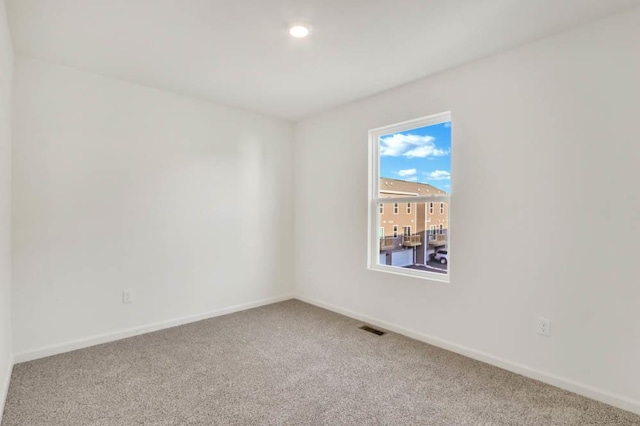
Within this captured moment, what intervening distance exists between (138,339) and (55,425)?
1.21m

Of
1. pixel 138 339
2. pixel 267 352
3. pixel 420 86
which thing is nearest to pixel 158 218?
pixel 138 339

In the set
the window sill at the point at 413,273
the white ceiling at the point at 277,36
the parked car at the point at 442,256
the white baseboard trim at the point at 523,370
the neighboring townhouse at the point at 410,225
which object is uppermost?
the white ceiling at the point at 277,36

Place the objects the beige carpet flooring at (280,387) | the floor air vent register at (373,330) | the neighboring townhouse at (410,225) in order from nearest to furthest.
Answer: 1. the beige carpet flooring at (280,387)
2. the neighboring townhouse at (410,225)
3. the floor air vent register at (373,330)

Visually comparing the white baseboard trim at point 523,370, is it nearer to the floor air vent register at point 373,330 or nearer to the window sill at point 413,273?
the floor air vent register at point 373,330

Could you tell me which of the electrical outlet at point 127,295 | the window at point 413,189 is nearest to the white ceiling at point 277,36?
the window at point 413,189

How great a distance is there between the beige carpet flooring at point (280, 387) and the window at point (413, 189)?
0.78 metres

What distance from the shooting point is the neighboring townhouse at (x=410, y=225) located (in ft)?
9.87

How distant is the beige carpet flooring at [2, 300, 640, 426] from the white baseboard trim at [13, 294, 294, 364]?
0.08m

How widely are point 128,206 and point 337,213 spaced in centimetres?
214

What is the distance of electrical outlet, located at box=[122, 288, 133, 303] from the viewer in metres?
3.05

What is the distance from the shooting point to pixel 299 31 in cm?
221

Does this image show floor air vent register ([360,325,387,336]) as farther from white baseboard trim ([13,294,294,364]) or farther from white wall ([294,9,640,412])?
white baseboard trim ([13,294,294,364])

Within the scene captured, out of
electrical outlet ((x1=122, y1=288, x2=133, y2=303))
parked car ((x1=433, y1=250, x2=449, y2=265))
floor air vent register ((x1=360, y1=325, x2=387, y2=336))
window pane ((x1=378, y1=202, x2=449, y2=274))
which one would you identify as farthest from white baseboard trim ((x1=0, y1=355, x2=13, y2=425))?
parked car ((x1=433, y1=250, x2=449, y2=265))

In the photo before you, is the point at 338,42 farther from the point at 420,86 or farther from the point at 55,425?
the point at 55,425
